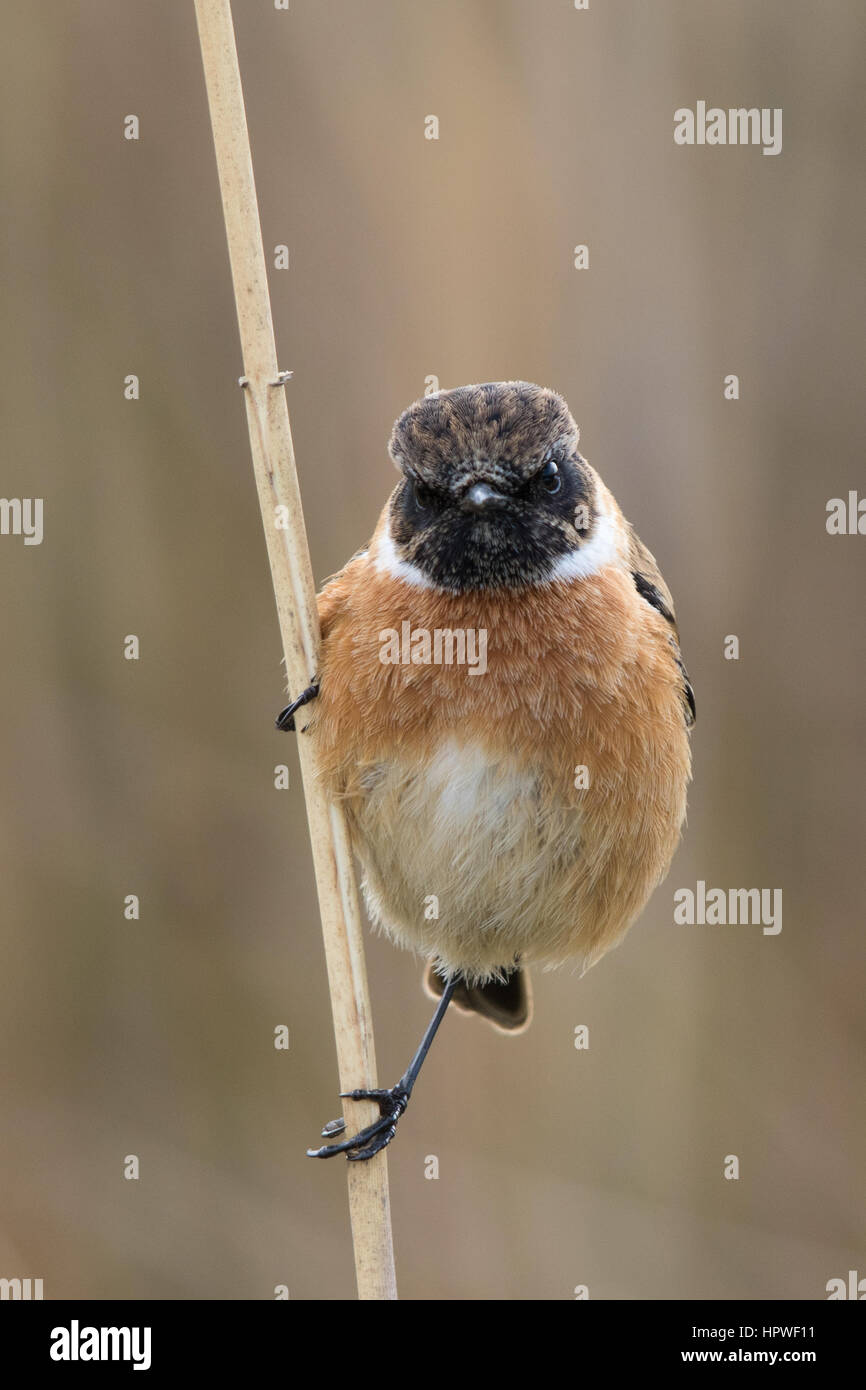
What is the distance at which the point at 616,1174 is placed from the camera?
5.58 m

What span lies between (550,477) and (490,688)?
25.3 inches

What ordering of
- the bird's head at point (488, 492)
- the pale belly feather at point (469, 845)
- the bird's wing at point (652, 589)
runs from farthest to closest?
the bird's wing at point (652, 589) → the pale belly feather at point (469, 845) → the bird's head at point (488, 492)

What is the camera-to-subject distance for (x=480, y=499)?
145 inches

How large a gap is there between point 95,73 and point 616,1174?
5.00 metres

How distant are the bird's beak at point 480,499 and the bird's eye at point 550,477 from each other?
0.62ft

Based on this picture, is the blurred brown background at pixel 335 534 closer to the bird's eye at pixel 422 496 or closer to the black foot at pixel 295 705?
the black foot at pixel 295 705

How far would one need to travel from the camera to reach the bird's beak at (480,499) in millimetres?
3674

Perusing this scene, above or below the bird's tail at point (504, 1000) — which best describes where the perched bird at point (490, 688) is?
above

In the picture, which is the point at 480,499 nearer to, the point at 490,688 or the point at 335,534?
the point at 490,688

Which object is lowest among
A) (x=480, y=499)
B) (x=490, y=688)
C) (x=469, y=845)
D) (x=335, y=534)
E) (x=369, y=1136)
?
(x=369, y=1136)

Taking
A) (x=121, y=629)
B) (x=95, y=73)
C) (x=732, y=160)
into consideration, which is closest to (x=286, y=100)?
(x=95, y=73)

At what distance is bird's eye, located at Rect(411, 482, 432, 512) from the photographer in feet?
12.6

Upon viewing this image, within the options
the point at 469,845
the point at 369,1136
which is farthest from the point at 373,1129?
the point at 469,845

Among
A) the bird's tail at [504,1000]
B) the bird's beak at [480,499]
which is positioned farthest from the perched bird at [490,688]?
the bird's tail at [504,1000]
